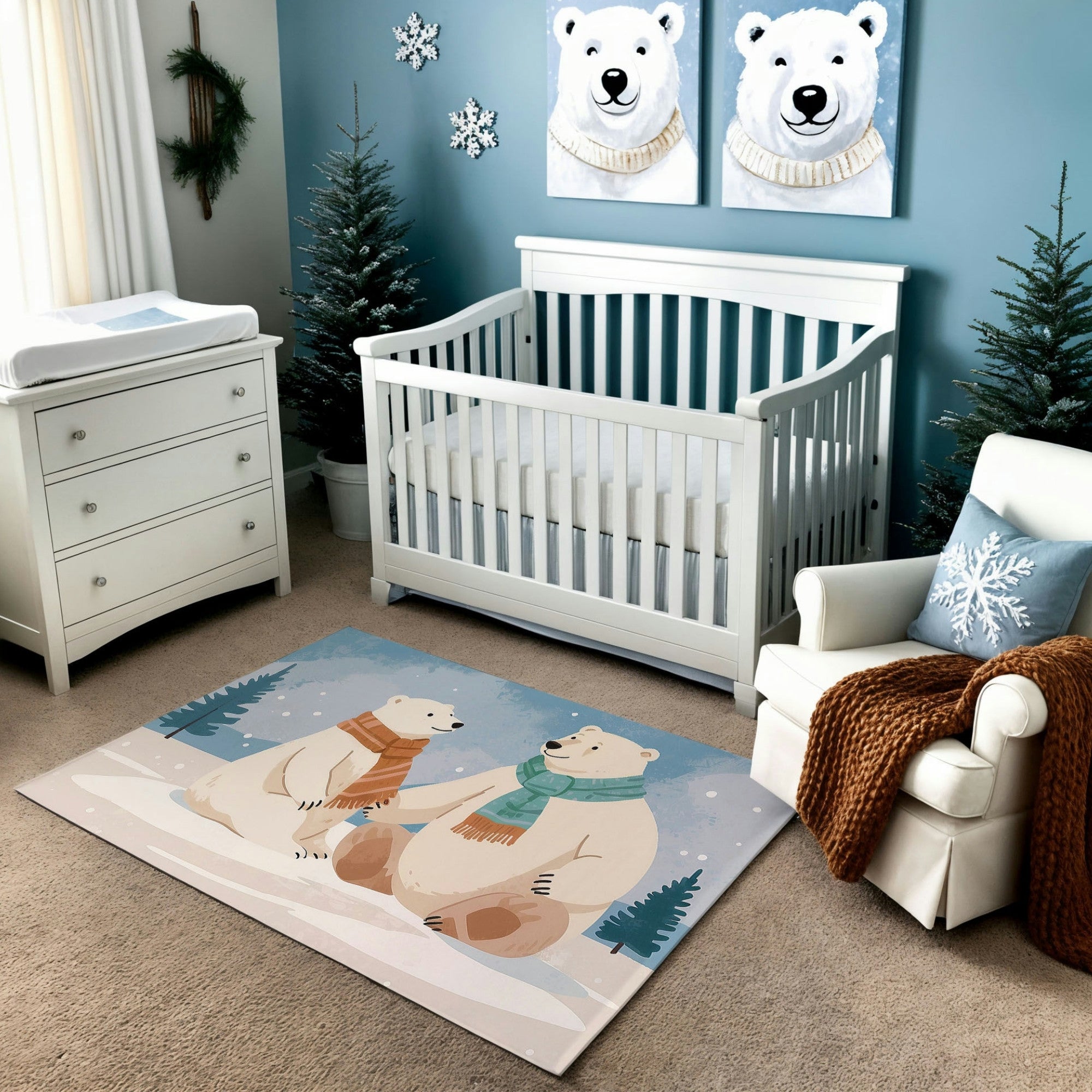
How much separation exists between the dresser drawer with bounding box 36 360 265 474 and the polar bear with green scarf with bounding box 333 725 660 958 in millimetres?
1194

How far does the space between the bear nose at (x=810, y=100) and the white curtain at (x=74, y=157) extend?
6.31 ft

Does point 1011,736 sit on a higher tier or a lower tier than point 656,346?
lower

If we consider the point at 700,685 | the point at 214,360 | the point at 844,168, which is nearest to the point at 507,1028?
the point at 700,685

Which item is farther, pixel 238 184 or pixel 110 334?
pixel 238 184

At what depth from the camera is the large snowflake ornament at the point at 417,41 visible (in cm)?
363

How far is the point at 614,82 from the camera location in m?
3.28

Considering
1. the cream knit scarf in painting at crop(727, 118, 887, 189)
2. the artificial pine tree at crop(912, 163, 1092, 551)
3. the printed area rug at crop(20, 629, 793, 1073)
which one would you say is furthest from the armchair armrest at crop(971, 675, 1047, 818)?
the cream knit scarf in painting at crop(727, 118, 887, 189)

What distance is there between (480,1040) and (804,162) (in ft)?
7.67

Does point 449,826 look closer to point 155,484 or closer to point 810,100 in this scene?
point 155,484

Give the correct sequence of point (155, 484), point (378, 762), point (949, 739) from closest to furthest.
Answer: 1. point (949, 739)
2. point (378, 762)
3. point (155, 484)

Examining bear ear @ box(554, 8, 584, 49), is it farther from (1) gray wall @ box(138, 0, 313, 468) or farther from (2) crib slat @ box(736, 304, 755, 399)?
(1) gray wall @ box(138, 0, 313, 468)

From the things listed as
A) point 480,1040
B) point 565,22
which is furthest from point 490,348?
point 480,1040

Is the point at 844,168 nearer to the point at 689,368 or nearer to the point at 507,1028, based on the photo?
the point at 689,368

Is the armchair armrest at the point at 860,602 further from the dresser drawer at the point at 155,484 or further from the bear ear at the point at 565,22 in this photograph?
the bear ear at the point at 565,22
